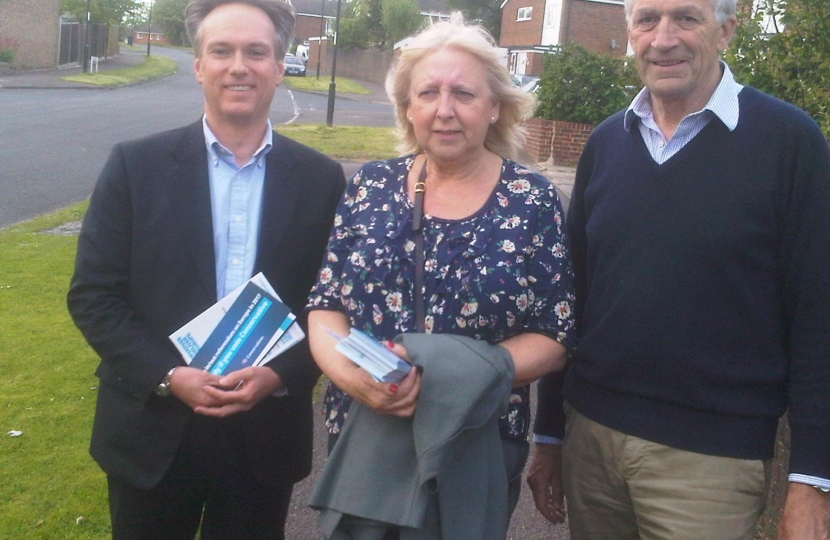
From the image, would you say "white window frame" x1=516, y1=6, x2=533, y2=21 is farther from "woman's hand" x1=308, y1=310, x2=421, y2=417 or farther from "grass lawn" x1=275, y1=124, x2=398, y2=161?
"woman's hand" x1=308, y1=310, x2=421, y2=417

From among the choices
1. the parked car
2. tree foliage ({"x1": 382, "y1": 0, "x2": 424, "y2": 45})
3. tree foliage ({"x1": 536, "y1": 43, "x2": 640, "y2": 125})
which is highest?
tree foliage ({"x1": 382, "y1": 0, "x2": 424, "y2": 45})

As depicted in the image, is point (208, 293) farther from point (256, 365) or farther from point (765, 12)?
point (765, 12)

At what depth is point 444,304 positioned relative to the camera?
2387mm

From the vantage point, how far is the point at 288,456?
9.44 feet

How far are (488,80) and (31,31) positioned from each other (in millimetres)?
46243

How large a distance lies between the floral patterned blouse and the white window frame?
43.2m

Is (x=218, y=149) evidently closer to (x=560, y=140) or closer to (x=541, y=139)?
(x=560, y=140)

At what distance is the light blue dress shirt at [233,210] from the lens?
8.91ft

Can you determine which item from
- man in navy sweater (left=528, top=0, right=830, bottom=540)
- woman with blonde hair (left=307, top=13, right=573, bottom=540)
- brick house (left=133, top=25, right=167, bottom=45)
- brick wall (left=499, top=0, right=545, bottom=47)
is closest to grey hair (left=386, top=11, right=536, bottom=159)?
woman with blonde hair (left=307, top=13, right=573, bottom=540)

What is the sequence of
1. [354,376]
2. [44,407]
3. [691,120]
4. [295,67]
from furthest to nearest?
[295,67] < [44,407] < [691,120] < [354,376]

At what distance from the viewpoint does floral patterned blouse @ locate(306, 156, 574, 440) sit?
7.81ft

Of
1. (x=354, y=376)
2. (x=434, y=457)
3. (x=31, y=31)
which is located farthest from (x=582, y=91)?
(x=31, y=31)

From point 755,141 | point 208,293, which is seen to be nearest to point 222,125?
point 208,293

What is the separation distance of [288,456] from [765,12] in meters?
3.88
